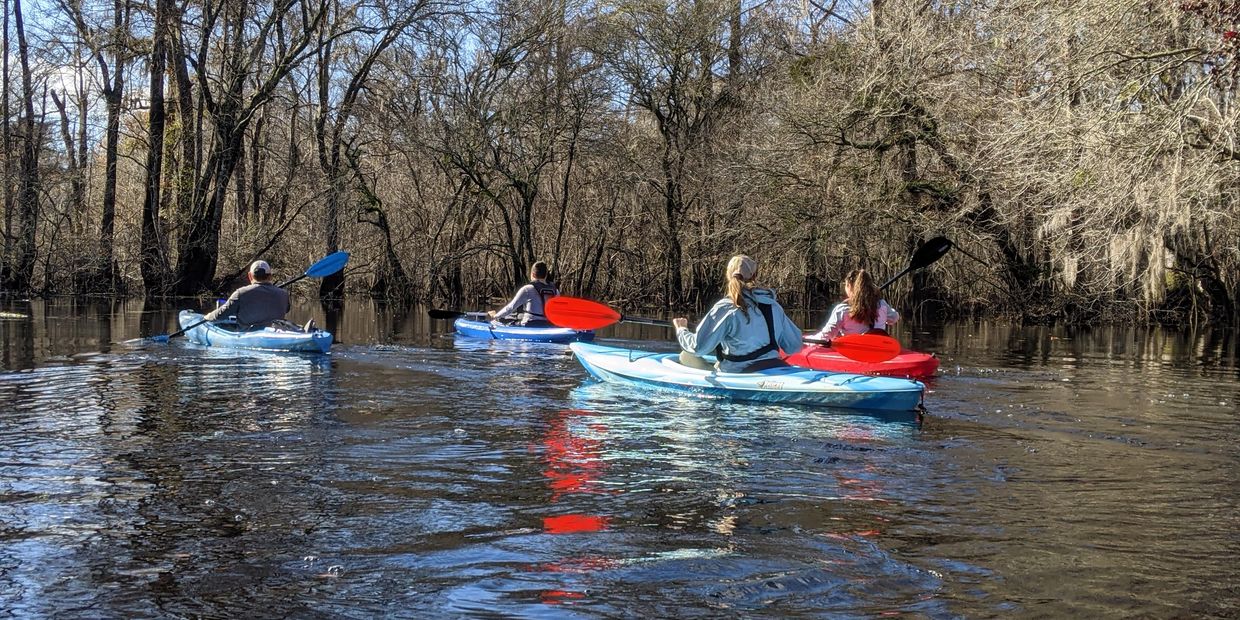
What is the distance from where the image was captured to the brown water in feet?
13.2

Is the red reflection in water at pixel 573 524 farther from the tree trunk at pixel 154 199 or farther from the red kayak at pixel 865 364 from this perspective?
the tree trunk at pixel 154 199

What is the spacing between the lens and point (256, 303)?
505 inches

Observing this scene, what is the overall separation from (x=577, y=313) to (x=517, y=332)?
3.14 m

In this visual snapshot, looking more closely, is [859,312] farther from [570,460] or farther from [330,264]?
[330,264]

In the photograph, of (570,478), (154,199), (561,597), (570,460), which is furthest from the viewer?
(154,199)

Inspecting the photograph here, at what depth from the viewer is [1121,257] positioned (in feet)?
58.6

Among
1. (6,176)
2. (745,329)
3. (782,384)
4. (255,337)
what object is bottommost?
(782,384)

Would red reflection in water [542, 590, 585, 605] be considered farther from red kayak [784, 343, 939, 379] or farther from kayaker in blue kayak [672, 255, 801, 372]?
red kayak [784, 343, 939, 379]

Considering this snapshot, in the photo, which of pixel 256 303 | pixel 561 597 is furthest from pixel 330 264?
pixel 561 597

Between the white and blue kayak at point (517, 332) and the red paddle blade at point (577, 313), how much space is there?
2.21 meters

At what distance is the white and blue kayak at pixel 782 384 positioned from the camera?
8.36 meters

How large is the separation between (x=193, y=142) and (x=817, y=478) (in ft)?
67.2

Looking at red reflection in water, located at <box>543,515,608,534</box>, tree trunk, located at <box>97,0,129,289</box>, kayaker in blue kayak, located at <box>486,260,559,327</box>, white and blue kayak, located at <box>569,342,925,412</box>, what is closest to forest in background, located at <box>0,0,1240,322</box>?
tree trunk, located at <box>97,0,129,289</box>

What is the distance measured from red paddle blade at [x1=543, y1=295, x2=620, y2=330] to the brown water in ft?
6.44
